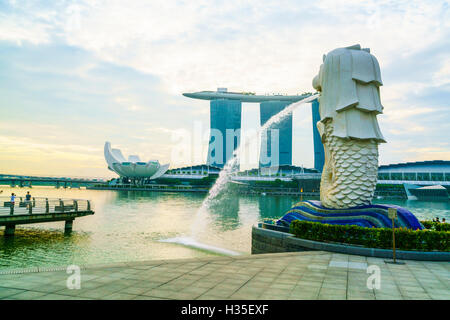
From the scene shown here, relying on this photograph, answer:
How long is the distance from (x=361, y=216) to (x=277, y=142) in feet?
481

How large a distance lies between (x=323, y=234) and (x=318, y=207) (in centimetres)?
239

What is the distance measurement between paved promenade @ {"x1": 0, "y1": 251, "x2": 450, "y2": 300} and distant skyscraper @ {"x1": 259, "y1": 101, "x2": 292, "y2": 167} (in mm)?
145073

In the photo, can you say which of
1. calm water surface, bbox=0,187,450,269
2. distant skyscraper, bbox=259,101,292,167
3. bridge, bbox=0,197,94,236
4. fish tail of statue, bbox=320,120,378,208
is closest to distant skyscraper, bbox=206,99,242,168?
distant skyscraper, bbox=259,101,292,167

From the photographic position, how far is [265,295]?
6.46m

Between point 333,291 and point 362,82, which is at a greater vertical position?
point 362,82

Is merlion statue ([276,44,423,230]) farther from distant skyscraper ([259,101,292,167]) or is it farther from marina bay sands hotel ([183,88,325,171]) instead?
distant skyscraper ([259,101,292,167])

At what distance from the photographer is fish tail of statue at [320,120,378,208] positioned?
1359 centimetres

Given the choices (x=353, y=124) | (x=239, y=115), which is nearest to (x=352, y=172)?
(x=353, y=124)

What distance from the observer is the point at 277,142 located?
15762cm

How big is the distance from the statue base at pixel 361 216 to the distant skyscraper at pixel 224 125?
138770 mm

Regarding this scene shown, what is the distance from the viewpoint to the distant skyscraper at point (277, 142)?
155 metres
